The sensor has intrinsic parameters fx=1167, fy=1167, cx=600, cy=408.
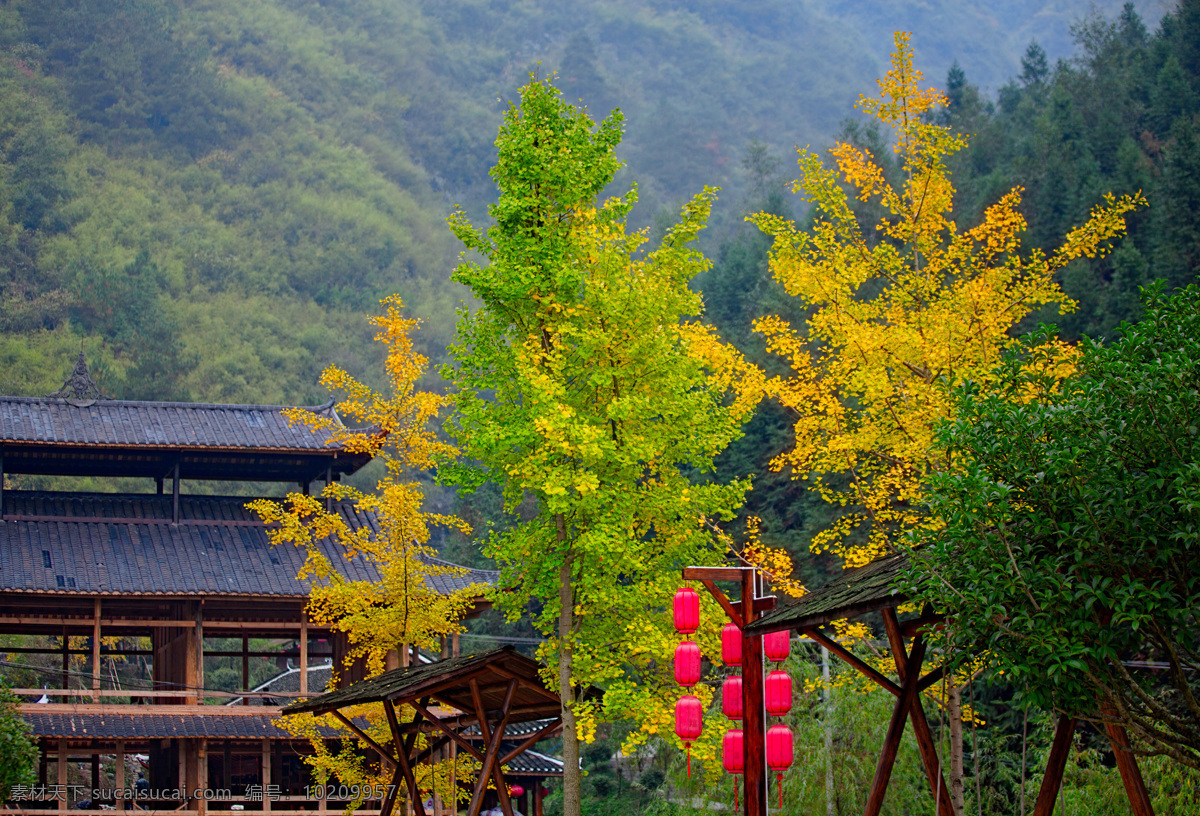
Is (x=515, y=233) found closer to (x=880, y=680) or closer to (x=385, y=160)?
(x=880, y=680)

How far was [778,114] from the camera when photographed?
91062 millimetres

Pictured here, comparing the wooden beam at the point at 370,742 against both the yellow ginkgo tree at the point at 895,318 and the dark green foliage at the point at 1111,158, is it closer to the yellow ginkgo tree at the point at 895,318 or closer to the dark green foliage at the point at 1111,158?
the yellow ginkgo tree at the point at 895,318

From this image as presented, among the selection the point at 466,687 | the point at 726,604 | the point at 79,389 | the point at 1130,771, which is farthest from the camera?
the point at 79,389

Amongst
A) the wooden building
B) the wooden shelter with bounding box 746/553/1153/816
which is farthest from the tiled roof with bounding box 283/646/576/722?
the wooden building

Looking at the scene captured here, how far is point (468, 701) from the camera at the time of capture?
11844 mm

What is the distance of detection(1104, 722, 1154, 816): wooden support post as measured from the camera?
21.4 ft

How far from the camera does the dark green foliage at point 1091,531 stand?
5793mm

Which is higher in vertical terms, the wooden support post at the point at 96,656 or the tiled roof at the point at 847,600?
the tiled roof at the point at 847,600

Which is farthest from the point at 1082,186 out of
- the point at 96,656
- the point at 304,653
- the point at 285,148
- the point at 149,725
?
the point at 285,148

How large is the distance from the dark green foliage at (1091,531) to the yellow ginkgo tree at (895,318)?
12.0 ft

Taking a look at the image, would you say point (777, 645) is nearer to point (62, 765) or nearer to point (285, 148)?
point (62, 765)

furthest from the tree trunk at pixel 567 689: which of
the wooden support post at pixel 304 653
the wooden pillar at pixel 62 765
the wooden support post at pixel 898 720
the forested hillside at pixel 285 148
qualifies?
the forested hillside at pixel 285 148

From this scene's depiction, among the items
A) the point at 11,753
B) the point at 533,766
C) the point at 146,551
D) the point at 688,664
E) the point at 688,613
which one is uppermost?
the point at 146,551

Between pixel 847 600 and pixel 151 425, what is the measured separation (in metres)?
14.7
